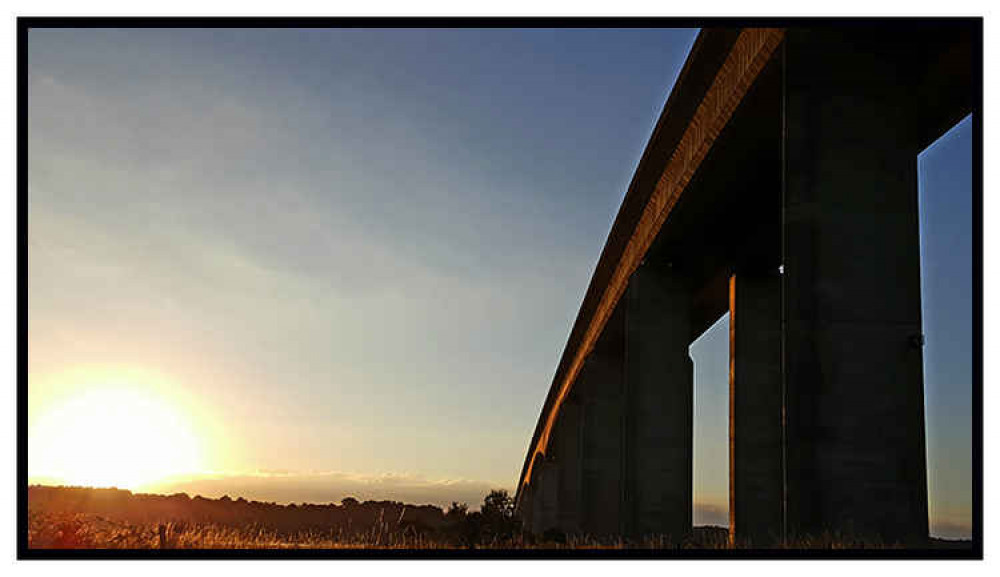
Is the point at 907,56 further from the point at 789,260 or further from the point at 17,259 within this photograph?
the point at 17,259

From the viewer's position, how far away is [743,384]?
93.9ft

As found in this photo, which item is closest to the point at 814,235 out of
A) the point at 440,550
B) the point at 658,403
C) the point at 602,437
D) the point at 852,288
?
the point at 852,288

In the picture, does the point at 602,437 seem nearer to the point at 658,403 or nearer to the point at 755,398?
the point at 658,403

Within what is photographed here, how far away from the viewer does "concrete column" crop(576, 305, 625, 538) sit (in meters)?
A: 43.8

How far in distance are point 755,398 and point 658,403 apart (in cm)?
373

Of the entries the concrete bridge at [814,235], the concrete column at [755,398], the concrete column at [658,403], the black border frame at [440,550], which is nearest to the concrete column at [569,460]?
the concrete column at [658,403]

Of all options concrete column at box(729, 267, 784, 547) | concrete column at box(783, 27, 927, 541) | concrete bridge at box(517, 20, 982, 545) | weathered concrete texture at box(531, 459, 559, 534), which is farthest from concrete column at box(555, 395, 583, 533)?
concrete column at box(783, 27, 927, 541)

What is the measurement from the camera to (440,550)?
422 inches

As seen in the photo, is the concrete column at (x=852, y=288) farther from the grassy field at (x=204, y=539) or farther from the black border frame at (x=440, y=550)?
the black border frame at (x=440, y=550)

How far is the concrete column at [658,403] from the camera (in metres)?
31.3

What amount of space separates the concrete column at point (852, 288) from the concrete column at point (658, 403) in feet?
50.9

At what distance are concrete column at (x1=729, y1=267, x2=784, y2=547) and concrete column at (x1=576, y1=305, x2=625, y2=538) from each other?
1357 cm
